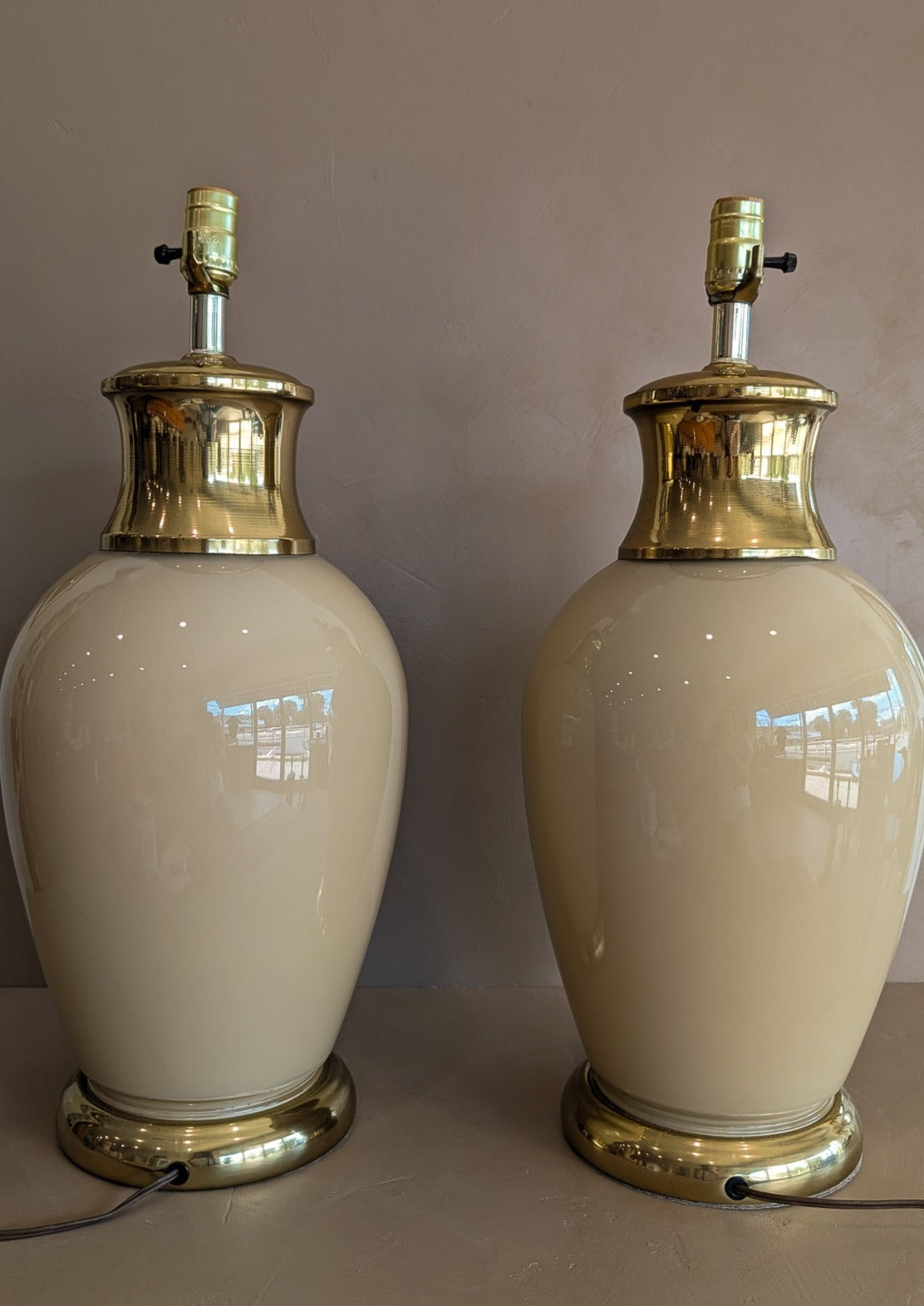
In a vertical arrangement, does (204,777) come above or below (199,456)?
below

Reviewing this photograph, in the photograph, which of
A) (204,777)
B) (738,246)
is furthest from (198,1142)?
(738,246)

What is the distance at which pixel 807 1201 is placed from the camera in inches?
24.8

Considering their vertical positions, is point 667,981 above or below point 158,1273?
above

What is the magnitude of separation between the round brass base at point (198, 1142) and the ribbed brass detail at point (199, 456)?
332 mm

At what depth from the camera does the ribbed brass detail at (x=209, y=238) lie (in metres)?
0.67

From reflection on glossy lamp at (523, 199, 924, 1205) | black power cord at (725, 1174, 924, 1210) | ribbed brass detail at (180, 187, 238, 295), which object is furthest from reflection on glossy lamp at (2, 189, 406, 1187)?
black power cord at (725, 1174, 924, 1210)

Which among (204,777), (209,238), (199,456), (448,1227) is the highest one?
(209,238)

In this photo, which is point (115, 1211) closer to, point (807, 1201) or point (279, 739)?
point (279, 739)

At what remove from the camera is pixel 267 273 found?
87 cm

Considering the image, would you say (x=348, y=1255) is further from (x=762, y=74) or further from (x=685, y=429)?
(x=762, y=74)

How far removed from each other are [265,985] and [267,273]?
0.53m

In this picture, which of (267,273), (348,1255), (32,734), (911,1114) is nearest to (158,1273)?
(348,1255)

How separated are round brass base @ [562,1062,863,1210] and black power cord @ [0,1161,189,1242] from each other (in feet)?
0.78

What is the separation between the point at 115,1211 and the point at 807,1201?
1.24ft
